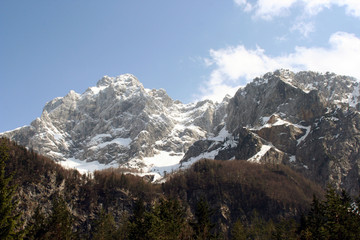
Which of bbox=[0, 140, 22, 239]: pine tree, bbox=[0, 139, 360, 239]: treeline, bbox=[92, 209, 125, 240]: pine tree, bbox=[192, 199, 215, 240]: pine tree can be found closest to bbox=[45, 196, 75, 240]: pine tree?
bbox=[92, 209, 125, 240]: pine tree

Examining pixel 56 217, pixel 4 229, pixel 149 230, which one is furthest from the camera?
pixel 56 217

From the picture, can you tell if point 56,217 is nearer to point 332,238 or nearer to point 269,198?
point 332,238

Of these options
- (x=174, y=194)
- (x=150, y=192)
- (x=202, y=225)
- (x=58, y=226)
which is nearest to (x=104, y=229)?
(x=58, y=226)

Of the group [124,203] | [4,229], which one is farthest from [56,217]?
[124,203]

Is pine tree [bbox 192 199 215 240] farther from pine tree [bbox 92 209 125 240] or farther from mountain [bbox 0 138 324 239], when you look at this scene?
mountain [bbox 0 138 324 239]

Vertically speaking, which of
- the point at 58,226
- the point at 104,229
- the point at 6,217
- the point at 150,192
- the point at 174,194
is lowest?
the point at 104,229

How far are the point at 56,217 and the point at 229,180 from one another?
144 meters

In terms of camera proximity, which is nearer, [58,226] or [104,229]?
[58,226]

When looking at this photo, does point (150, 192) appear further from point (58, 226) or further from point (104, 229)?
point (58, 226)

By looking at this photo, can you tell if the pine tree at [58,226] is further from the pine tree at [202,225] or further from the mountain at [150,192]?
the mountain at [150,192]

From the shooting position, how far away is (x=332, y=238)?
4634cm

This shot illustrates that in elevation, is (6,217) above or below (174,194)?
above

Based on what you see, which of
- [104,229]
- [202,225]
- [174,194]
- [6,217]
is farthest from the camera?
[174,194]

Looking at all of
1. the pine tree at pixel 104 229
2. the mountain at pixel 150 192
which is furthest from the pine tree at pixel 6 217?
the mountain at pixel 150 192
